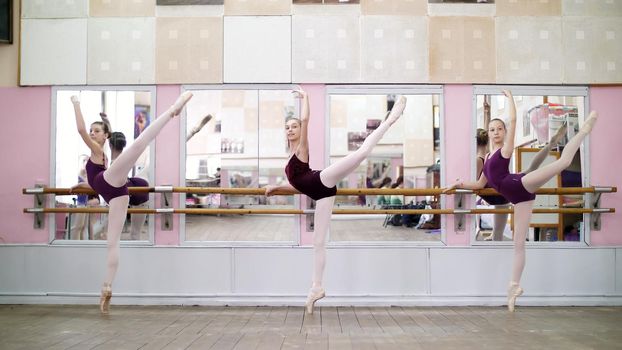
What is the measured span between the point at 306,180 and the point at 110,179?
1737mm

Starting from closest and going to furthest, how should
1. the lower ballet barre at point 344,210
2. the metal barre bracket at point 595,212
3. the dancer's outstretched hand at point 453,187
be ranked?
the dancer's outstretched hand at point 453,187 < the lower ballet barre at point 344,210 < the metal barre bracket at point 595,212

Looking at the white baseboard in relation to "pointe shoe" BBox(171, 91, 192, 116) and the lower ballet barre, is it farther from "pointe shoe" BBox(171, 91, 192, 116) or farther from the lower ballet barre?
"pointe shoe" BBox(171, 91, 192, 116)

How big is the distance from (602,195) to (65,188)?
5.49 m

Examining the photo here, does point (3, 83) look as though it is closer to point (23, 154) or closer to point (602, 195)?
point (23, 154)

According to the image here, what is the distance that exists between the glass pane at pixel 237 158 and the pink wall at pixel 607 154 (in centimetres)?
316

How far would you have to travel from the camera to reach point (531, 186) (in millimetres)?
4926

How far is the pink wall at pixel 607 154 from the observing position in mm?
5816

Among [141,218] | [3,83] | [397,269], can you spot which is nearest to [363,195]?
[397,269]

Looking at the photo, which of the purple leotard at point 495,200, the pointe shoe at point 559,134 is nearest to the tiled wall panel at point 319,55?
the purple leotard at point 495,200

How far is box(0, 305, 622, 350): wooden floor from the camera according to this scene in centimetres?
388

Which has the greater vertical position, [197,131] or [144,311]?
[197,131]

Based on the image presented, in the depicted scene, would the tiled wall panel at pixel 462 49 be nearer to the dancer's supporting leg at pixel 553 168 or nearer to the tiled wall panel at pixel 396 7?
the tiled wall panel at pixel 396 7

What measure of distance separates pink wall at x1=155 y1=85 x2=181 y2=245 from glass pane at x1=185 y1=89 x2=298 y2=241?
0.41 ft

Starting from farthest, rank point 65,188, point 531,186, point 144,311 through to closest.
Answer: point 65,188, point 144,311, point 531,186
